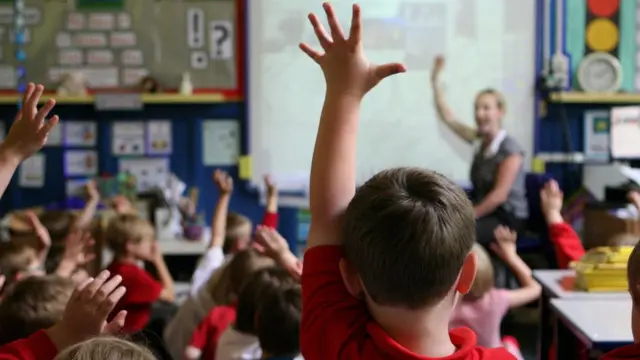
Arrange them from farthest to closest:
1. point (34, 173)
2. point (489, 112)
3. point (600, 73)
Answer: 1. point (34, 173)
2. point (600, 73)
3. point (489, 112)

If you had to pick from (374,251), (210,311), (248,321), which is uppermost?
(374,251)

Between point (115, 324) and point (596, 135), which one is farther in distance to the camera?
point (596, 135)

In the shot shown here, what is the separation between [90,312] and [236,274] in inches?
51.8

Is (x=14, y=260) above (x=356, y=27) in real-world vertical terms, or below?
below

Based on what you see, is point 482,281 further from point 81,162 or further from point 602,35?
point 81,162

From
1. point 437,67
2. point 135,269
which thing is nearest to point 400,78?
point 437,67

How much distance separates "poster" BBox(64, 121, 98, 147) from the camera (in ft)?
16.9

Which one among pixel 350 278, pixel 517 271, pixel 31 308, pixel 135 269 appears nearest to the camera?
pixel 350 278

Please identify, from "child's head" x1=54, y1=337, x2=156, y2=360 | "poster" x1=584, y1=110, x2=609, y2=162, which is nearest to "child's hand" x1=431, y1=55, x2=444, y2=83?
"poster" x1=584, y1=110, x2=609, y2=162

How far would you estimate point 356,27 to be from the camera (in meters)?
1.06

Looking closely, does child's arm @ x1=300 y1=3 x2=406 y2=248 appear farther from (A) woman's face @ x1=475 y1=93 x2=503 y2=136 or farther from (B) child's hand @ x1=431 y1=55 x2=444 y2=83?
(B) child's hand @ x1=431 y1=55 x2=444 y2=83

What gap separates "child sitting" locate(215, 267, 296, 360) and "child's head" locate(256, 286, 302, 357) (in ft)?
0.49

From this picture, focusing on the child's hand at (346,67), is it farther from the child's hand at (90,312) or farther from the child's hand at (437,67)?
the child's hand at (437,67)

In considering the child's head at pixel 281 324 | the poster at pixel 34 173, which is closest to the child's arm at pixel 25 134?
the child's head at pixel 281 324
